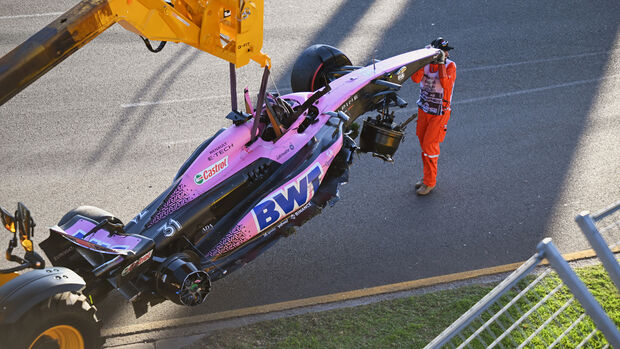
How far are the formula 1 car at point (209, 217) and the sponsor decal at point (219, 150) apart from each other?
0.05 ft

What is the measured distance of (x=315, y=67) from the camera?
8227 mm

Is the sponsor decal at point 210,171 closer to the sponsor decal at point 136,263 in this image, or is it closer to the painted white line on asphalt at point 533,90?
the sponsor decal at point 136,263

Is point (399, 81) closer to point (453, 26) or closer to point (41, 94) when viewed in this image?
point (453, 26)

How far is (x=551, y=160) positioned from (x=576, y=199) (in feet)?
2.80

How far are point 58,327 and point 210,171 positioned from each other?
2.10 m

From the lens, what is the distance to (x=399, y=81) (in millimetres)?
8031

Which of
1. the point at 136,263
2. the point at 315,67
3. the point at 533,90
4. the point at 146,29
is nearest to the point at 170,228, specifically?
the point at 136,263

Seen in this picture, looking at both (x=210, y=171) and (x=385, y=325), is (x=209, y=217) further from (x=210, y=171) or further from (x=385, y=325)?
(x=385, y=325)

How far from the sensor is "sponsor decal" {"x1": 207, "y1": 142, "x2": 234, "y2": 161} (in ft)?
21.5

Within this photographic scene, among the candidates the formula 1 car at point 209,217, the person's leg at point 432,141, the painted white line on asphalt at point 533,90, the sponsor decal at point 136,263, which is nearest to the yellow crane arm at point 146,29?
the formula 1 car at point 209,217

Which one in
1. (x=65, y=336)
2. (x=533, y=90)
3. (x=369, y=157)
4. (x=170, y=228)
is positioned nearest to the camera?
(x=65, y=336)

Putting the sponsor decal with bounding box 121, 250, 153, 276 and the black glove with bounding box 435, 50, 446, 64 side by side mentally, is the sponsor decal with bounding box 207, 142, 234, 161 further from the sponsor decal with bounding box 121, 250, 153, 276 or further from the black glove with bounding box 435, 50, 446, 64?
the black glove with bounding box 435, 50, 446, 64

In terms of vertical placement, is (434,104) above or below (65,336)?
below

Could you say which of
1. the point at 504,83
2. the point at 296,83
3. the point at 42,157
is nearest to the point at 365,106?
the point at 296,83
